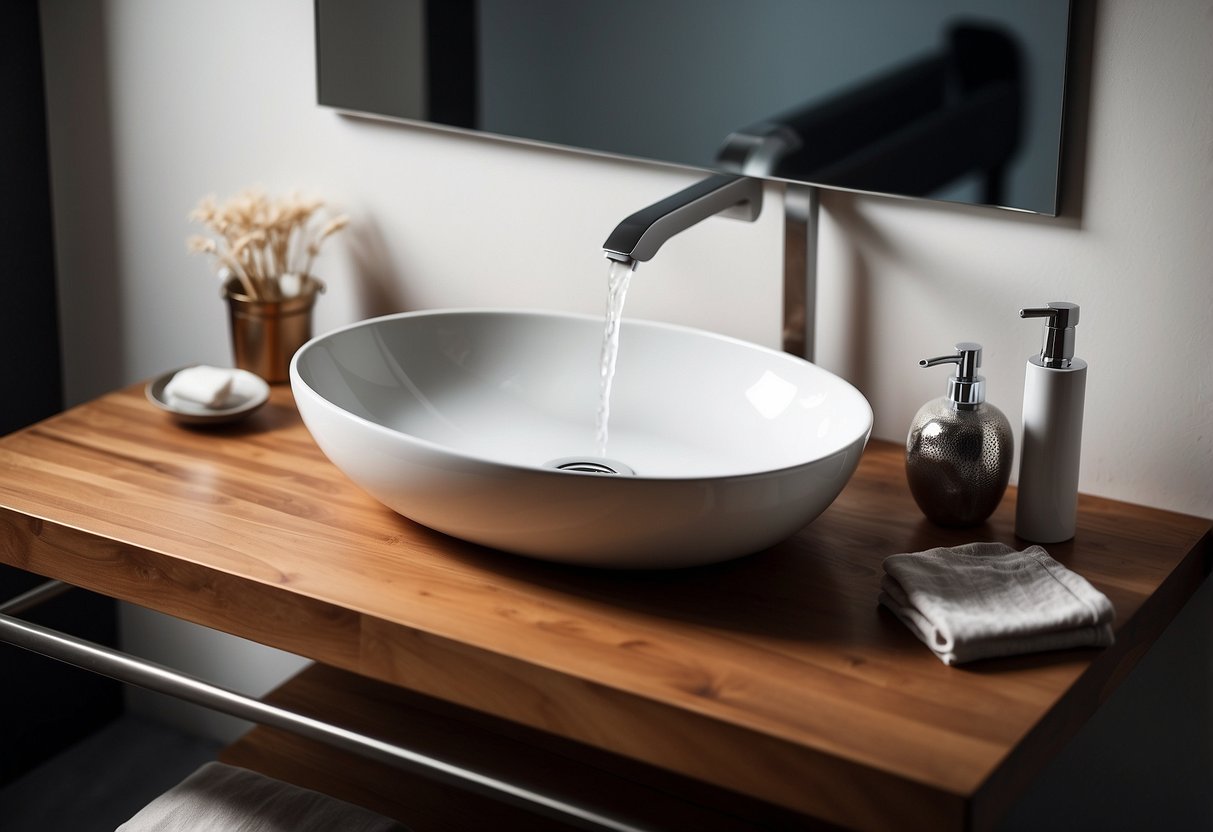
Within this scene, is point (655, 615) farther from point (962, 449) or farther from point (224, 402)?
point (224, 402)

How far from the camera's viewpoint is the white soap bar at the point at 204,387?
1.62m

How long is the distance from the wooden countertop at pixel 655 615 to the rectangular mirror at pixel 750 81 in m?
0.36

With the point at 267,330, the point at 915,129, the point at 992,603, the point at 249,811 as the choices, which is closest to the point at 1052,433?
the point at 992,603

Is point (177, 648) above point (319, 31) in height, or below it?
below

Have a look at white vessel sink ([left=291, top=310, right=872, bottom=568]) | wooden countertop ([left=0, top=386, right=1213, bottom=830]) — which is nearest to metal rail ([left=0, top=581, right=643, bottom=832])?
wooden countertop ([left=0, top=386, right=1213, bottom=830])

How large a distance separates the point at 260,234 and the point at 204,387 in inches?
9.1

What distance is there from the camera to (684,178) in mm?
1590

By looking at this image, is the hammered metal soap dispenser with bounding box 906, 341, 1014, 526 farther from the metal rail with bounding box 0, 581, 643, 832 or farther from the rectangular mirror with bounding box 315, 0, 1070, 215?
the metal rail with bounding box 0, 581, 643, 832

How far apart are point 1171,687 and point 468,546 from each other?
0.78 m

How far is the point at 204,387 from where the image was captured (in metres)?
1.63

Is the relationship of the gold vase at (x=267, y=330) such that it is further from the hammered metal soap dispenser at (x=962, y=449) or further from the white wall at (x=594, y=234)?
the hammered metal soap dispenser at (x=962, y=449)

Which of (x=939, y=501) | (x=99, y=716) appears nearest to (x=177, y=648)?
(x=99, y=716)

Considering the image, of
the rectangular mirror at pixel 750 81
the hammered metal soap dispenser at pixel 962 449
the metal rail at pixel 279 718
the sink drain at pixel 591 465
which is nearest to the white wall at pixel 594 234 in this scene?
the rectangular mirror at pixel 750 81

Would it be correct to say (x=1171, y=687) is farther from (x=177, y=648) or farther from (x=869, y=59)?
(x=177, y=648)
